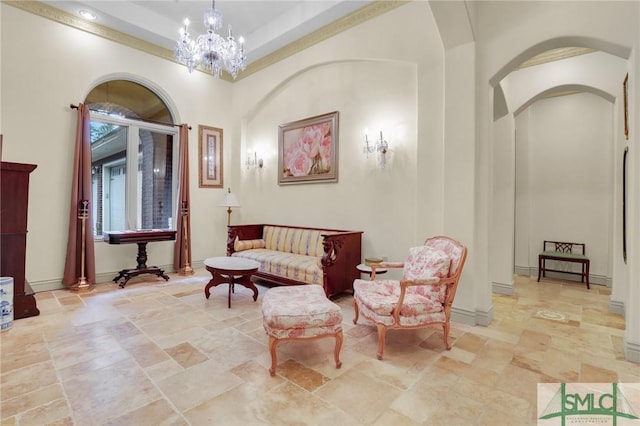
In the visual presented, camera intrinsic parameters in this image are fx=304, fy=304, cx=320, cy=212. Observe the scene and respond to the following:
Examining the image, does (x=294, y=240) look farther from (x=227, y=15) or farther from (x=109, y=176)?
(x=227, y=15)

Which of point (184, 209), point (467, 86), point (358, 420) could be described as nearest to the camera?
point (358, 420)

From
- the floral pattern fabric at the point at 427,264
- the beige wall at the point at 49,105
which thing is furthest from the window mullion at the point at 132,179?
the floral pattern fabric at the point at 427,264

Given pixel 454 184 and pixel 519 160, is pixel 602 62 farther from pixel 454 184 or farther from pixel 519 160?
pixel 454 184

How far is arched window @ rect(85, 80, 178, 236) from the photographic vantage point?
5062 mm

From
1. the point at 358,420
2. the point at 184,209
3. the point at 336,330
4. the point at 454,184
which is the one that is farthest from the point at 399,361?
the point at 184,209

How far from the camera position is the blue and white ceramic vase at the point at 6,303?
3.00m

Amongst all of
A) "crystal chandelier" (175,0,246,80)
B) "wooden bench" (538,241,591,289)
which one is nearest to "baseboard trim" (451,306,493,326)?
"wooden bench" (538,241,591,289)

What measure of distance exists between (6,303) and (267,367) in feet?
9.25

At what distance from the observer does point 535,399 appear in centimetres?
199

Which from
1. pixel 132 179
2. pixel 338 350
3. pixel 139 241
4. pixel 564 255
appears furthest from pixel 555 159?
pixel 132 179

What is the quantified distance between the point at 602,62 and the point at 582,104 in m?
1.46

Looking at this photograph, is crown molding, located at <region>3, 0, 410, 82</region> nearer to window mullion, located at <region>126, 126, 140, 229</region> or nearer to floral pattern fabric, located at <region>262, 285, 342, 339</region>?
window mullion, located at <region>126, 126, 140, 229</region>

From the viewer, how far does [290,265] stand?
4.22m

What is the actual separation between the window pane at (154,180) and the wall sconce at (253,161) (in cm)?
146
